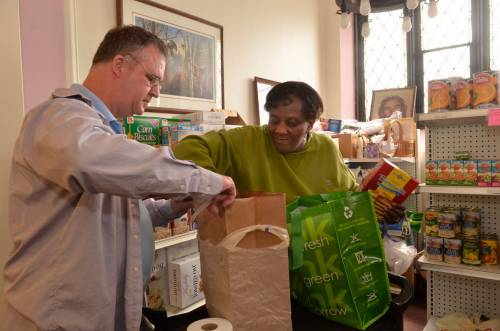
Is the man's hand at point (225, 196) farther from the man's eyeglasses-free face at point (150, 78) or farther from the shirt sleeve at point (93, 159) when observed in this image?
the man's eyeglasses-free face at point (150, 78)

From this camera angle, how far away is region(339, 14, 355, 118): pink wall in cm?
477

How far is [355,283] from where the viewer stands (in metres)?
1.06

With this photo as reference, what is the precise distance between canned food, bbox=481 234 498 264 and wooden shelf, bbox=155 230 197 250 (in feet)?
5.54

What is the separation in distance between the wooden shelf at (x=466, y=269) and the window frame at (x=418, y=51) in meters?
2.92

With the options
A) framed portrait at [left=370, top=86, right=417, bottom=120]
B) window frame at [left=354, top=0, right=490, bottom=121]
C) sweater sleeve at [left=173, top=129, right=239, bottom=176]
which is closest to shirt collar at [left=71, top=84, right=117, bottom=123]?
sweater sleeve at [left=173, top=129, right=239, bottom=176]

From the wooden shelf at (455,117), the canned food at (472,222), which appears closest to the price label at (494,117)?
the wooden shelf at (455,117)

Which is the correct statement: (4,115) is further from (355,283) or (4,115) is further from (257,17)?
(257,17)

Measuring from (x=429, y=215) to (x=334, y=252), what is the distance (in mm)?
1459

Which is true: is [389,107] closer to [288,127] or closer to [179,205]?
[288,127]

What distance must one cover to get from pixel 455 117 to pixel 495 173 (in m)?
0.37

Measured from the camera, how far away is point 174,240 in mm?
2242

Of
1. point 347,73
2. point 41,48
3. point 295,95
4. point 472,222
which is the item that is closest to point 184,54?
point 41,48

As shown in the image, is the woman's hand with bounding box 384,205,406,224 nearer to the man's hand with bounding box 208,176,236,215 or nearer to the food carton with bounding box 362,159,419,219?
the food carton with bounding box 362,159,419,219

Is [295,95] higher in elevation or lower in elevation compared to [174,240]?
higher
